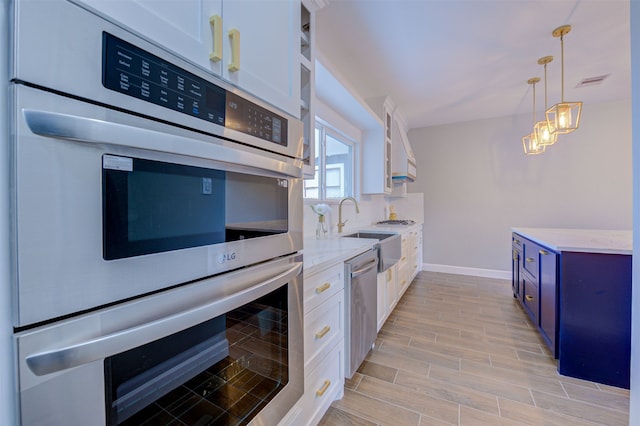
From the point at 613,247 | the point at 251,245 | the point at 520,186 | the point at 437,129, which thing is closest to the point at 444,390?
the point at 613,247

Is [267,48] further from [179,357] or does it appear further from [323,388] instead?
[323,388]

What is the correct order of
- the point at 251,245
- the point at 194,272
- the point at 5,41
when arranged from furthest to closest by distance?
the point at 251,245 < the point at 194,272 < the point at 5,41

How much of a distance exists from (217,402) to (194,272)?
0.40m

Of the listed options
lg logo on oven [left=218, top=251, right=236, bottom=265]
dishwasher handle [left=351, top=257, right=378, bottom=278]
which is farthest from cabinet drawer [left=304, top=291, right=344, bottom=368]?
lg logo on oven [left=218, top=251, right=236, bottom=265]

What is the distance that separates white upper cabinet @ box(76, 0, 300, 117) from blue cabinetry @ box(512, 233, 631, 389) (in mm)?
2197

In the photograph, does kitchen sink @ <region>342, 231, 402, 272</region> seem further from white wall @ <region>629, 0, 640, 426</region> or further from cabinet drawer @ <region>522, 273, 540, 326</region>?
white wall @ <region>629, 0, 640, 426</region>

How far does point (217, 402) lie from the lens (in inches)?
28.9

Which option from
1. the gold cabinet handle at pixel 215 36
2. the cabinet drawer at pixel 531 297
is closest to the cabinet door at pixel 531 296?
the cabinet drawer at pixel 531 297

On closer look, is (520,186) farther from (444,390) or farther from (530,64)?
(444,390)

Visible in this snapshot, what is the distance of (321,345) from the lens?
1.35m

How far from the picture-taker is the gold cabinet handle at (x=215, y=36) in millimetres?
710

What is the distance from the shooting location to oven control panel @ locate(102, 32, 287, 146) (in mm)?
513

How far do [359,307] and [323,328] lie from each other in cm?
44

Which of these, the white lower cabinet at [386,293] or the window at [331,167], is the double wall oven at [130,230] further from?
the window at [331,167]
